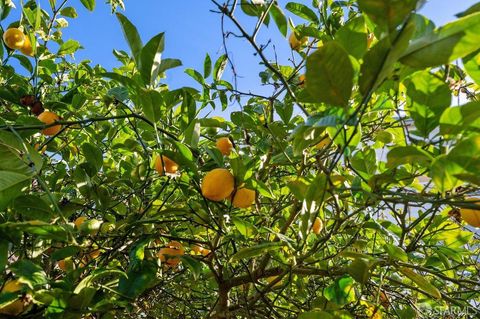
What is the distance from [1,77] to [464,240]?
207cm

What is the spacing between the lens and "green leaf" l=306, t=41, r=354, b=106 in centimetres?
47

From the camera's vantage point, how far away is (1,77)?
1.85 meters

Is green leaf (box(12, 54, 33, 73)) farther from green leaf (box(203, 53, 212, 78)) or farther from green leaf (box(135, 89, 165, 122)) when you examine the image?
green leaf (box(135, 89, 165, 122))

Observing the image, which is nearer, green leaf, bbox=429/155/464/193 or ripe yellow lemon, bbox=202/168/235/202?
green leaf, bbox=429/155/464/193

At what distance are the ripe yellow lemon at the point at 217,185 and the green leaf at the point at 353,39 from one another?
1.33ft

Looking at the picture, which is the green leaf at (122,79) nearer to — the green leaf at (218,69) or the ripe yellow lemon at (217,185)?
the ripe yellow lemon at (217,185)

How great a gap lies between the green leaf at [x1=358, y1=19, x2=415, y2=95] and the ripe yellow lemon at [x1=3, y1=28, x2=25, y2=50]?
1577 millimetres

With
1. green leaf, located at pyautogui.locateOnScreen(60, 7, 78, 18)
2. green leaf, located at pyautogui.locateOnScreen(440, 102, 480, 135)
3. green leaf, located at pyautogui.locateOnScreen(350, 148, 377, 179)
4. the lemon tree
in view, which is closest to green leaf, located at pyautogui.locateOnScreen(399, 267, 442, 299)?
the lemon tree

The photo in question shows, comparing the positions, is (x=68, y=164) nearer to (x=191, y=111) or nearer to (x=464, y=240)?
(x=191, y=111)

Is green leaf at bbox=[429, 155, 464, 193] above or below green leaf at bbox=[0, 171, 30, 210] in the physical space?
above

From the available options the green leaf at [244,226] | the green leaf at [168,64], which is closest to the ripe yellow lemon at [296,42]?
the green leaf at [168,64]

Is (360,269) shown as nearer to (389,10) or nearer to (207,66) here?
(389,10)

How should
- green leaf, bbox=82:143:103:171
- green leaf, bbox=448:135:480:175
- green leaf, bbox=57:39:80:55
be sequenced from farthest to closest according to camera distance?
green leaf, bbox=57:39:80:55 < green leaf, bbox=82:143:103:171 < green leaf, bbox=448:135:480:175

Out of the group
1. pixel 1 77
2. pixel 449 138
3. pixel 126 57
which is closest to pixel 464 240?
pixel 449 138
